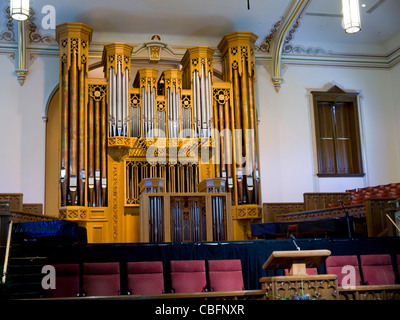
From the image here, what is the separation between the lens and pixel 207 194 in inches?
348

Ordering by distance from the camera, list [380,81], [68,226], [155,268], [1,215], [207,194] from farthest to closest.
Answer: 1. [380,81]
2. [207,194]
3. [68,226]
4. [1,215]
5. [155,268]

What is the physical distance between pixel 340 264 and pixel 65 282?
3.32 meters

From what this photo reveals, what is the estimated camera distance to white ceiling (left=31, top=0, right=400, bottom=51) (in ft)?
36.2

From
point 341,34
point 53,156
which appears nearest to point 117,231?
point 53,156

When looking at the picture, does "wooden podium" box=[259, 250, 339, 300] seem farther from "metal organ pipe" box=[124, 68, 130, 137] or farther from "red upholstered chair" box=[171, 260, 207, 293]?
"metal organ pipe" box=[124, 68, 130, 137]

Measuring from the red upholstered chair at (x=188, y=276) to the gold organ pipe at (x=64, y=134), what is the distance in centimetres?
424

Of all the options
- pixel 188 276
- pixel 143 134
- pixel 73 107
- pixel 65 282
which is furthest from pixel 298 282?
pixel 73 107

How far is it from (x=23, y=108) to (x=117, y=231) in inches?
125

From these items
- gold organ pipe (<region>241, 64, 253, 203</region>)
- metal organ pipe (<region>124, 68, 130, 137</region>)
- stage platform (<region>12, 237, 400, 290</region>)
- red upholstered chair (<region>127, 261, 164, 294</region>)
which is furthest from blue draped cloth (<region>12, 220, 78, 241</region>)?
gold organ pipe (<region>241, 64, 253, 203</region>)

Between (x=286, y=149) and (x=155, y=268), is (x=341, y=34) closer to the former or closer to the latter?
(x=286, y=149)

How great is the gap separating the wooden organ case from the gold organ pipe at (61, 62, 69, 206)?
0.02 m

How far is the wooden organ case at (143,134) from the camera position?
10.5 meters

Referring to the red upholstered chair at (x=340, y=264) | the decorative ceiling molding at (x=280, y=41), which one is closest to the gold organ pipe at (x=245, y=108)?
the decorative ceiling molding at (x=280, y=41)

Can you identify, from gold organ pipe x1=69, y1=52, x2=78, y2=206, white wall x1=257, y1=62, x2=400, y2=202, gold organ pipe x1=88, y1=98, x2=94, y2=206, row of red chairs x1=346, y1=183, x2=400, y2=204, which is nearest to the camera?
row of red chairs x1=346, y1=183, x2=400, y2=204
